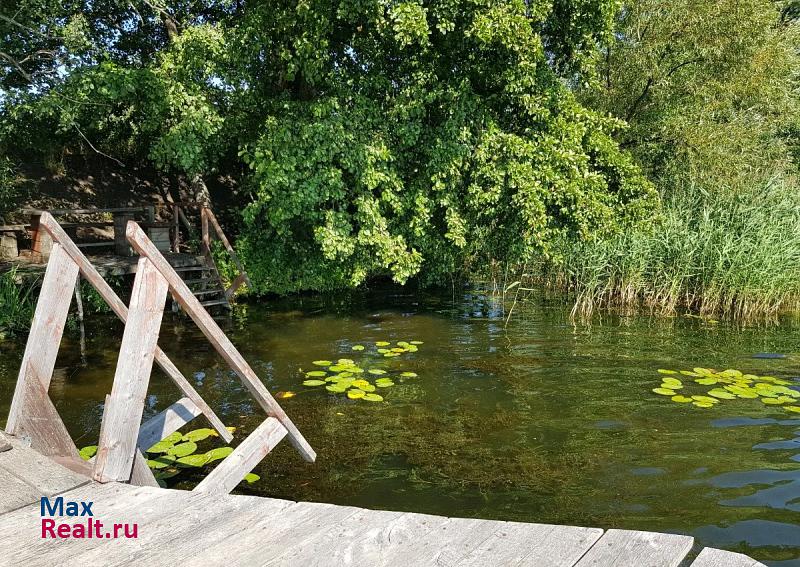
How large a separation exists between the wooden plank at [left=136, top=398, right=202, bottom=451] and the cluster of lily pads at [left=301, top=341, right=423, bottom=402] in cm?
309

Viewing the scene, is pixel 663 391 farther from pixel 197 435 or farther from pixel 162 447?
pixel 162 447

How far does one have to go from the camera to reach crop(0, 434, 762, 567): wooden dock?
94.0 inches

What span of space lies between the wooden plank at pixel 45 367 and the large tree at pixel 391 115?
Result: 828cm

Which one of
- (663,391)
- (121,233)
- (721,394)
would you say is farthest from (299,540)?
(121,233)

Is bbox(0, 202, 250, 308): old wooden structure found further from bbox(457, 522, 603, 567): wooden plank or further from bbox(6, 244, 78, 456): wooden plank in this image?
bbox(457, 522, 603, 567): wooden plank

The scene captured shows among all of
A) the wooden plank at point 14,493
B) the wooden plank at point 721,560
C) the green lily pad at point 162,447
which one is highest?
the wooden plank at point 721,560

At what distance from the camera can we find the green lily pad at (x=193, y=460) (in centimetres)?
543

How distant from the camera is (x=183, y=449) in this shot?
18.9 feet

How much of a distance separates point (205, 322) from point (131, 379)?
0.58 m

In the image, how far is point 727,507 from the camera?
15.8ft

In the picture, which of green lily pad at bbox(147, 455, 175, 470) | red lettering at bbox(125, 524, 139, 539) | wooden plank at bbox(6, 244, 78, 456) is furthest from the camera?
green lily pad at bbox(147, 455, 175, 470)

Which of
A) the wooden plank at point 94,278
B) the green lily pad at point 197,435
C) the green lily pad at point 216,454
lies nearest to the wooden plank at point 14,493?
the wooden plank at point 94,278

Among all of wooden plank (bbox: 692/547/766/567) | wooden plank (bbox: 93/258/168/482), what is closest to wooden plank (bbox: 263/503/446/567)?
wooden plank (bbox: 692/547/766/567)

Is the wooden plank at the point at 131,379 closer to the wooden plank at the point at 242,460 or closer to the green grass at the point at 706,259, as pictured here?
the wooden plank at the point at 242,460
